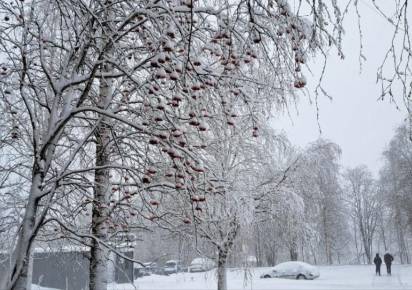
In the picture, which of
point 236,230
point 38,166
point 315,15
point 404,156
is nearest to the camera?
point 315,15

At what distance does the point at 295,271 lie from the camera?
2264 centimetres

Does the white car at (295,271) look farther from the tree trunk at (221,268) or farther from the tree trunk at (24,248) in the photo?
the tree trunk at (24,248)

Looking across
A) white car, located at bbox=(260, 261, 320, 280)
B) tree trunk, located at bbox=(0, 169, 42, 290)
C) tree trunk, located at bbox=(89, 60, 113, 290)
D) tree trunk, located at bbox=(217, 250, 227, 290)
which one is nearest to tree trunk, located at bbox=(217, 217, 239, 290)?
tree trunk, located at bbox=(217, 250, 227, 290)

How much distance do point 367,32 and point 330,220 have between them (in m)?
34.3

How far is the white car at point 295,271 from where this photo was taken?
22094 millimetres

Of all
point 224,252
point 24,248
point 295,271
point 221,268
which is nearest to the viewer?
point 24,248

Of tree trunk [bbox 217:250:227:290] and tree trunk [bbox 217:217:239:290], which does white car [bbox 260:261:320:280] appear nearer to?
tree trunk [bbox 217:217:239:290]

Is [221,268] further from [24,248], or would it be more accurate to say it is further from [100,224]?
[24,248]

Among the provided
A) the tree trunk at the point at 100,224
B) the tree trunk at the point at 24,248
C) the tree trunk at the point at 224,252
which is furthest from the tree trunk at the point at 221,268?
the tree trunk at the point at 24,248

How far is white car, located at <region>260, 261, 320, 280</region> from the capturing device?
22.1 metres

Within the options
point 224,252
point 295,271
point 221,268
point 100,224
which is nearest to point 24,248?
point 100,224

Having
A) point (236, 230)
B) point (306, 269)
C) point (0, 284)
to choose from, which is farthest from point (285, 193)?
point (306, 269)

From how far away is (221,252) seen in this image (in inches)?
418

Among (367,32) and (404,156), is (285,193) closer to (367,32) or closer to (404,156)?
(367,32)
